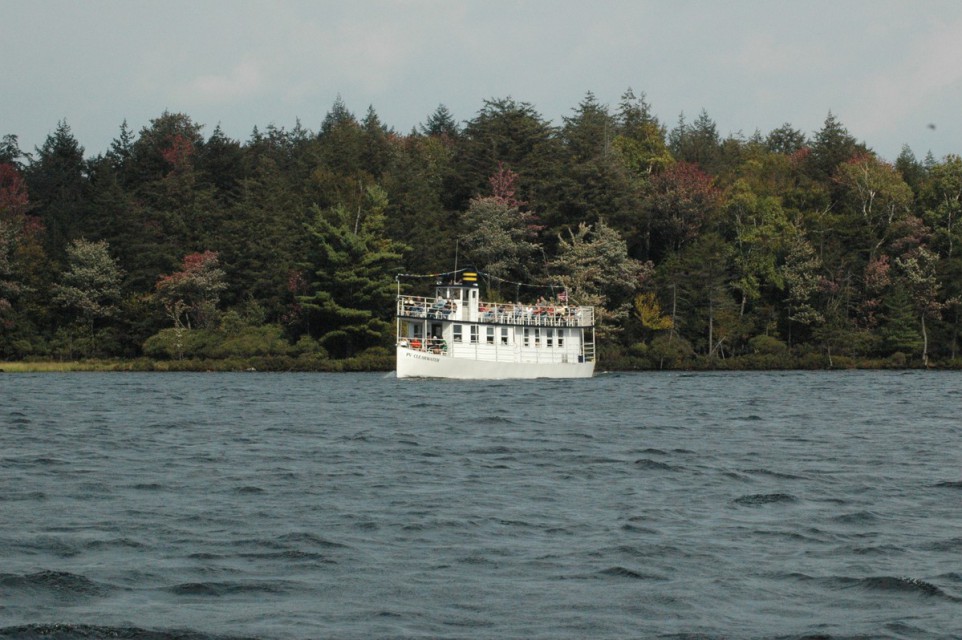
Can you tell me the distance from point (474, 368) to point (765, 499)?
42.3 m

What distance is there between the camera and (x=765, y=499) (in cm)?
2183

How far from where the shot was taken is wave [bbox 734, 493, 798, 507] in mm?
21578

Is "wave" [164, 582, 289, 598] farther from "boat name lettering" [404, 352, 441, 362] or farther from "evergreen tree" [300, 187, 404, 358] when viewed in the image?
"evergreen tree" [300, 187, 404, 358]

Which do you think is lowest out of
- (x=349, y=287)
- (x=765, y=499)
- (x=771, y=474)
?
(x=765, y=499)

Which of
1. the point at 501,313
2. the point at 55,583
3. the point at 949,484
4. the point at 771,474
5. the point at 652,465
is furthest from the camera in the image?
the point at 501,313

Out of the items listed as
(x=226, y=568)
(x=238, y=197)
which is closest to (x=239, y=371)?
(x=238, y=197)

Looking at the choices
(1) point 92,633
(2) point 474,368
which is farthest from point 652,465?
(2) point 474,368

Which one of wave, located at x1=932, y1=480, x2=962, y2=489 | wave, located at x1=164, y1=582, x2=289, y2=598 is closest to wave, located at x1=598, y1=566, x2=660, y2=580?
wave, located at x1=164, y1=582, x2=289, y2=598

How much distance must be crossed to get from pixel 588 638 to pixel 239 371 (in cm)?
6778

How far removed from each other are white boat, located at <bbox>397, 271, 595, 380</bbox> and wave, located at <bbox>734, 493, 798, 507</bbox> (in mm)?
39919

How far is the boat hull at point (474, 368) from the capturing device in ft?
202

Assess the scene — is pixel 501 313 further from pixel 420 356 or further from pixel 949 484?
pixel 949 484

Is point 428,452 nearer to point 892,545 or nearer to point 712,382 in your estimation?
Answer: point 892,545

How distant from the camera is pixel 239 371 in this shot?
78625mm
